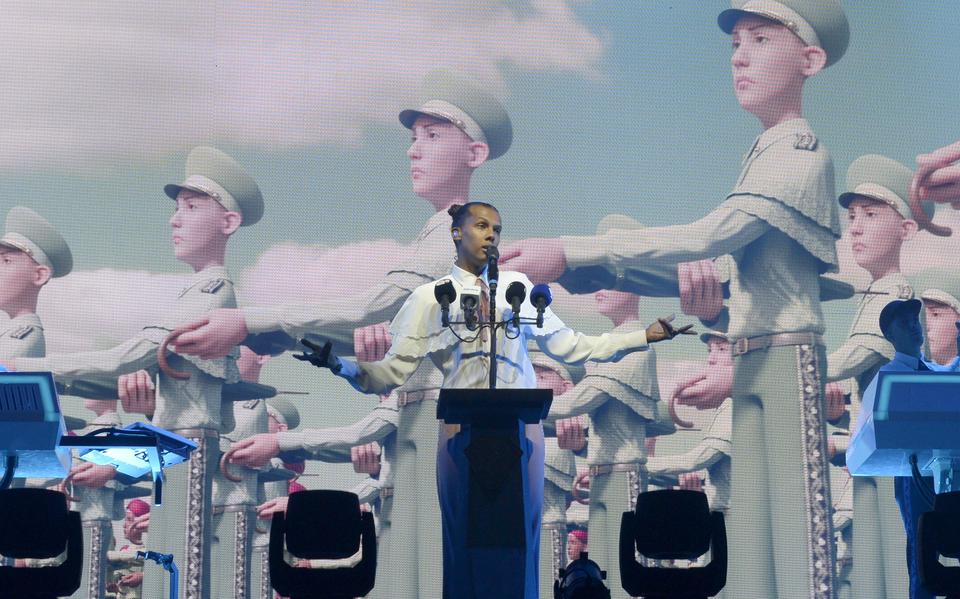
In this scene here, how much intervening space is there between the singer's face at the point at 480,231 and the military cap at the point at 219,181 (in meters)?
4.51

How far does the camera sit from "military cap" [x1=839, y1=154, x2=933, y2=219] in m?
8.50

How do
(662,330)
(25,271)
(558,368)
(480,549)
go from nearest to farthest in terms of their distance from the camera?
1. (480,549)
2. (662,330)
3. (25,271)
4. (558,368)

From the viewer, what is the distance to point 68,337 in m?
8.51

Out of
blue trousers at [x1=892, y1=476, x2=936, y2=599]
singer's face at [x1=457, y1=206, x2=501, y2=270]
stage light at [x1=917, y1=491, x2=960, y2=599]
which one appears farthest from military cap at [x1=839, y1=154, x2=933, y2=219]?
stage light at [x1=917, y1=491, x2=960, y2=599]

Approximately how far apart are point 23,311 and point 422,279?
111 inches

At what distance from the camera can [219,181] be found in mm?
8641

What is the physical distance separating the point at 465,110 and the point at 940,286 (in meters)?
3.49

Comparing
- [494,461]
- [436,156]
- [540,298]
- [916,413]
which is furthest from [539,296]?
[436,156]

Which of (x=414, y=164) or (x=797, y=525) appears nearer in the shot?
(x=797, y=525)

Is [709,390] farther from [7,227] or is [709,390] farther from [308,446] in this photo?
[7,227]

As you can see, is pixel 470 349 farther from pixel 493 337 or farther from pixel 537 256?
pixel 537 256

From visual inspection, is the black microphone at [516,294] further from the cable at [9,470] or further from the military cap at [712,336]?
the military cap at [712,336]

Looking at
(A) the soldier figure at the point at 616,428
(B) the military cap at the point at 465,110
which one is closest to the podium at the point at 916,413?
(A) the soldier figure at the point at 616,428

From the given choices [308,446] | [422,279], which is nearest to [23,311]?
[308,446]
